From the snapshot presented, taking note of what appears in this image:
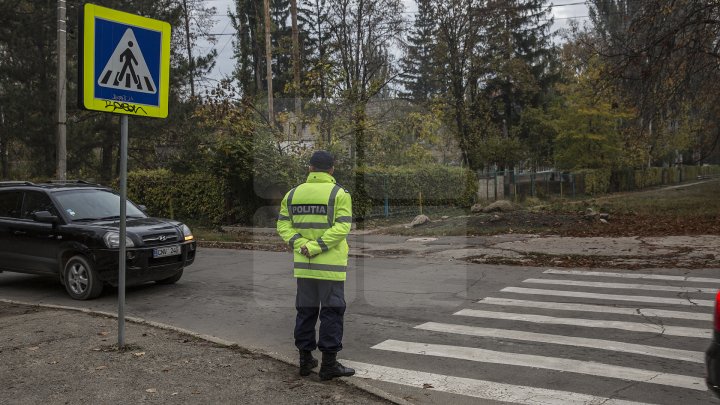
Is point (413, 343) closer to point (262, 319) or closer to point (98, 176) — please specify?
point (262, 319)

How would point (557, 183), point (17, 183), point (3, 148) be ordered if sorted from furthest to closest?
point (557, 183), point (3, 148), point (17, 183)

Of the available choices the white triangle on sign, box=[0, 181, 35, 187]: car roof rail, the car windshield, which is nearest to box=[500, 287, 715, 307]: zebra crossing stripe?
the white triangle on sign

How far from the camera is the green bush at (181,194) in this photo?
21.1 meters

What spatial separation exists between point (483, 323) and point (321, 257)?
2941mm

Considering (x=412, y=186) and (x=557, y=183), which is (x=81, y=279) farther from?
(x=557, y=183)

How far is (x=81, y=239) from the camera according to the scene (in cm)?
890

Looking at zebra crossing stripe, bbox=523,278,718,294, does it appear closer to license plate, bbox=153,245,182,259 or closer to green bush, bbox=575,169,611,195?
license plate, bbox=153,245,182,259

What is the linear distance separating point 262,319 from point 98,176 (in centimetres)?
2369

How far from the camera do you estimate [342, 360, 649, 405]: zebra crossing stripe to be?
4.64 m

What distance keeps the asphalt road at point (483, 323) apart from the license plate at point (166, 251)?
0.64 m

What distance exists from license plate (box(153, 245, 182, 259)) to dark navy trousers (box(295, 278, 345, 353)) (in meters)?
4.55

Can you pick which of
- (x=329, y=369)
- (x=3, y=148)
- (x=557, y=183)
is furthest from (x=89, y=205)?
(x=557, y=183)

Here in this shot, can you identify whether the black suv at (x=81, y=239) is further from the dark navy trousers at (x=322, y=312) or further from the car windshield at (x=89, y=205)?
the dark navy trousers at (x=322, y=312)

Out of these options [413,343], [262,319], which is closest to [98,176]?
[262,319]
